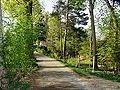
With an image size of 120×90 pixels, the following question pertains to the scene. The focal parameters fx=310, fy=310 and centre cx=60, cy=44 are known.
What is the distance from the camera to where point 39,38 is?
22.0 metres

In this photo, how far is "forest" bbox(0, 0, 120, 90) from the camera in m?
10.6

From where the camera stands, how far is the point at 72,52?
58.2m

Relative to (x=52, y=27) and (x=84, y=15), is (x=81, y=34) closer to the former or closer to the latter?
(x=84, y=15)

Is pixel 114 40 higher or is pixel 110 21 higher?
pixel 110 21

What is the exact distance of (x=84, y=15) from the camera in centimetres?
5650

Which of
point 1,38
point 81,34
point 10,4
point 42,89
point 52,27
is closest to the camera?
point 1,38

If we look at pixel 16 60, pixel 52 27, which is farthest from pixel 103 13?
pixel 52 27

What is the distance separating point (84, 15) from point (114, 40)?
3383cm

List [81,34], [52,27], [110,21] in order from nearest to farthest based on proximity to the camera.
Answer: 1. [110,21]
2. [81,34]
3. [52,27]

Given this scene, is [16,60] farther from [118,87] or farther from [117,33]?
[117,33]

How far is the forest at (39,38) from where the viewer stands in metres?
10.6

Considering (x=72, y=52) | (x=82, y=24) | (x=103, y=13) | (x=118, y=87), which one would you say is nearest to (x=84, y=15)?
(x=82, y=24)

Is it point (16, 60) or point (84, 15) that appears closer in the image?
point (16, 60)

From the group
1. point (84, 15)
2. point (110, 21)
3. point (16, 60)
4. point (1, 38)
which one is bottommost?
point (16, 60)
